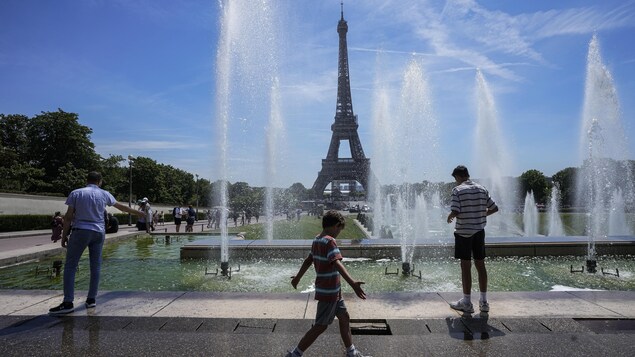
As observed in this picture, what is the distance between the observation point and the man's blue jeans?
5078mm

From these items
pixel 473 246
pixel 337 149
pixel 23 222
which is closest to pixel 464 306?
pixel 473 246

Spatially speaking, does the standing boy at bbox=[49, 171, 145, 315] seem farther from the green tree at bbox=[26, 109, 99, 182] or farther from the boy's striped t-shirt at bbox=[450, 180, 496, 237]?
the green tree at bbox=[26, 109, 99, 182]

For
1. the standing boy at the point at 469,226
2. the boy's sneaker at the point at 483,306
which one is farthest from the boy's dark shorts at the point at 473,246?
the boy's sneaker at the point at 483,306

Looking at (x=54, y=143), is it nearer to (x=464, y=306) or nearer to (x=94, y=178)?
(x=94, y=178)

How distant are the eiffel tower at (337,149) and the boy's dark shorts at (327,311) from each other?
70.8 m

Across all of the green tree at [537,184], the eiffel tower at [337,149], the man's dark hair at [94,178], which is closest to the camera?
the man's dark hair at [94,178]

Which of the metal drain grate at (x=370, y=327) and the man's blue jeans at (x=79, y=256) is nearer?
the metal drain grate at (x=370, y=327)

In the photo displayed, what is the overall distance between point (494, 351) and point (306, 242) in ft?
24.7

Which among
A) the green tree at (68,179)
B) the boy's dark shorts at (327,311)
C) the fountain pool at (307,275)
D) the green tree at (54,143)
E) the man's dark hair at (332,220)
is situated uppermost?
the green tree at (54,143)

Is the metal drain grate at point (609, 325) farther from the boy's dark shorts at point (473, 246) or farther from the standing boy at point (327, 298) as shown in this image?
the standing boy at point (327, 298)

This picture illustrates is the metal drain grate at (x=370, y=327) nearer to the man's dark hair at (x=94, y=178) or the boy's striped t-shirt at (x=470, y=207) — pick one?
the boy's striped t-shirt at (x=470, y=207)

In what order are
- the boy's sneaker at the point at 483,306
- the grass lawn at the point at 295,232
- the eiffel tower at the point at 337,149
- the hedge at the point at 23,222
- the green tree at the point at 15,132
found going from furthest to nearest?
the eiffel tower at the point at 337,149 < the green tree at the point at 15,132 < the hedge at the point at 23,222 < the grass lawn at the point at 295,232 < the boy's sneaker at the point at 483,306

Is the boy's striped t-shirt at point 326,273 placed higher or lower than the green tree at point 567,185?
lower

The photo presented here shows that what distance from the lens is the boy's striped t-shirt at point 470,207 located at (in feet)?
16.5
